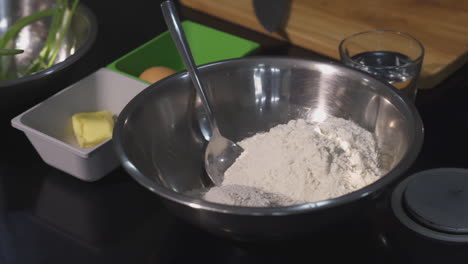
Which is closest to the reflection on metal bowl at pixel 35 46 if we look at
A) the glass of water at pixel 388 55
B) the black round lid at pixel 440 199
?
the glass of water at pixel 388 55

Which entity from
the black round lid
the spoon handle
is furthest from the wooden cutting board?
the spoon handle

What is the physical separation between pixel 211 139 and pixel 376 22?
0.50 m

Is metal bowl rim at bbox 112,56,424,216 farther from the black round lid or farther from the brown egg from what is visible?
the brown egg

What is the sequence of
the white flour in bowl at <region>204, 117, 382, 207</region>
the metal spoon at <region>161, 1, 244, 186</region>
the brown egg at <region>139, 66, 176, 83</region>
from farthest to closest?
the brown egg at <region>139, 66, 176, 83</region>, the metal spoon at <region>161, 1, 244, 186</region>, the white flour in bowl at <region>204, 117, 382, 207</region>

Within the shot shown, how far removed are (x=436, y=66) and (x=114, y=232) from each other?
620 millimetres

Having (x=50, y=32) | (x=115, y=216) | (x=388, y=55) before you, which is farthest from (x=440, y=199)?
(x=50, y=32)

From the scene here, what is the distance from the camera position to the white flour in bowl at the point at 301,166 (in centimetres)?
74

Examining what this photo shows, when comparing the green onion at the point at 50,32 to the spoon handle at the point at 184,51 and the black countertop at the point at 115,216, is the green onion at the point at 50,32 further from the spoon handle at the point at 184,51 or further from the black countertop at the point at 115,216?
the spoon handle at the point at 184,51

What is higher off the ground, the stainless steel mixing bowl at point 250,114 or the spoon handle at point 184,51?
the spoon handle at point 184,51

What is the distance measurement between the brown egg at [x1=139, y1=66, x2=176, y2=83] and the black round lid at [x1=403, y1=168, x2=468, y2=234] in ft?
1.48

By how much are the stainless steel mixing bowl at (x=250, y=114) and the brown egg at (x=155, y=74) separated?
6.6 inches

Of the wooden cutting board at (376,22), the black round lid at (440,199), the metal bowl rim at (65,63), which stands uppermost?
the metal bowl rim at (65,63)

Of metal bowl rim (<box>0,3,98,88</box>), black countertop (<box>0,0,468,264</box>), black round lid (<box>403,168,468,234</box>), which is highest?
metal bowl rim (<box>0,3,98,88</box>)

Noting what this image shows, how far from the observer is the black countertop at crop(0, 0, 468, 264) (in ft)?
2.54
